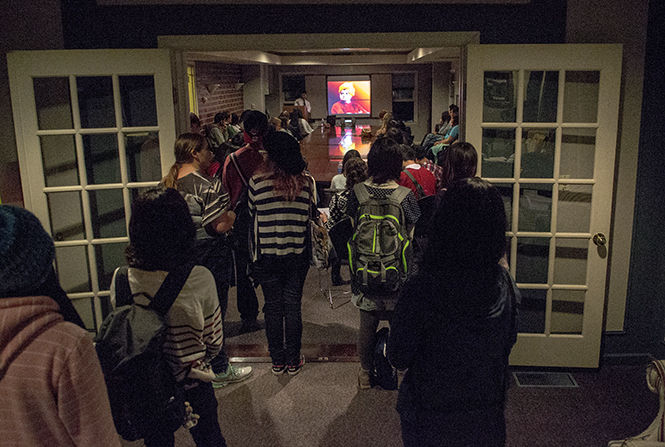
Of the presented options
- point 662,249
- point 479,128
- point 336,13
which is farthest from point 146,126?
point 662,249

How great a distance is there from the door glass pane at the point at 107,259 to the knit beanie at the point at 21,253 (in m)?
2.13

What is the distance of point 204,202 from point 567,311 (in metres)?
2.21

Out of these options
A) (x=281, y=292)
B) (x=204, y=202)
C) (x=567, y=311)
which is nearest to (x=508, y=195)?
(x=567, y=311)

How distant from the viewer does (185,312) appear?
1.74 m

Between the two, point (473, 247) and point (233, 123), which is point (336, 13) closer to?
point (473, 247)

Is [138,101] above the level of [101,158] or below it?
above

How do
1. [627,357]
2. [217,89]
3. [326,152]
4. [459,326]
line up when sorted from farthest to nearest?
[217,89]
[326,152]
[627,357]
[459,326]

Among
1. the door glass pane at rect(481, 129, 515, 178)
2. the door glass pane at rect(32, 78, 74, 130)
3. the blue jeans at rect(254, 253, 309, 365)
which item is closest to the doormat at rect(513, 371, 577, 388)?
the door glass pane at rect(481, 129, 515, 178)

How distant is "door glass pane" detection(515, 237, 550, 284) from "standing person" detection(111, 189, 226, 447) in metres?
Answer: 2.01

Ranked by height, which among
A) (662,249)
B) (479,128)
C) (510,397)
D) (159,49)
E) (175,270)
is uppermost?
(159,49)

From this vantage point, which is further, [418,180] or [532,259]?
[418,180]

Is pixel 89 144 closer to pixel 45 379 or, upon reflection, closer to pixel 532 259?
pixel 45 379

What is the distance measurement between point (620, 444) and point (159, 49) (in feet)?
9.31

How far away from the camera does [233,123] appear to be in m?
9.52
